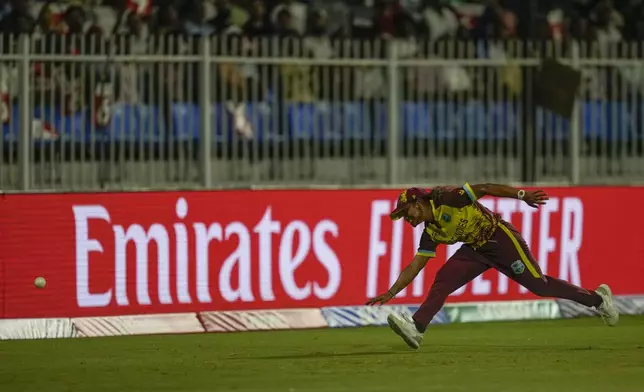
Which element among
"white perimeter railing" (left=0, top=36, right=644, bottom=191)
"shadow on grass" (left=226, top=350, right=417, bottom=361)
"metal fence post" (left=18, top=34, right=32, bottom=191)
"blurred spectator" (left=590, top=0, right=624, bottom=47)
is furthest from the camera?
"blurred spectator" (left=590, top=0, right=624, bottom=47)

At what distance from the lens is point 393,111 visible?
17062mm

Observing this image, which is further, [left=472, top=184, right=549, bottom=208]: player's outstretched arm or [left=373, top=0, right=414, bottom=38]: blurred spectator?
[left=373, top=0, right=414, bottom=38]: blurred spectator

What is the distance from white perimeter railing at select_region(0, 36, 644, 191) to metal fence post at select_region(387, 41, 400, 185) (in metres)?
0.02

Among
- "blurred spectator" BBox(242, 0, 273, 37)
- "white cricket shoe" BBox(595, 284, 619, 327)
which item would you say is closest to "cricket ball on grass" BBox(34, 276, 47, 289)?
"white cricket shoe" BBox(595, 284, 619, 327)

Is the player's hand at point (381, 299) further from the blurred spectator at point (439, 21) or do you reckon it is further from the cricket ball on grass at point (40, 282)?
the blurred spectator at point (439, 21)

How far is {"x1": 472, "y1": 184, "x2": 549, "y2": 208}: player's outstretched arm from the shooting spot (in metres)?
11.5

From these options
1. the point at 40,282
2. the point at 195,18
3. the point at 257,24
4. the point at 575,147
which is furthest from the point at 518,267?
the point at 195,18

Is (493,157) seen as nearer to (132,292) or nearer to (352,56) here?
(352,56)

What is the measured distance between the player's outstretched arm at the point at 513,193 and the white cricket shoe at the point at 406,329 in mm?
1215

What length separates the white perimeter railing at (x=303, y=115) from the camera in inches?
622

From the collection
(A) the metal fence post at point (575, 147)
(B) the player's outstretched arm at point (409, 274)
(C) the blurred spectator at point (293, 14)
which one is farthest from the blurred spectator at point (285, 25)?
(B) the player's outstretched arm at point (409, 274)

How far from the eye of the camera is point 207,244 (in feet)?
50.5

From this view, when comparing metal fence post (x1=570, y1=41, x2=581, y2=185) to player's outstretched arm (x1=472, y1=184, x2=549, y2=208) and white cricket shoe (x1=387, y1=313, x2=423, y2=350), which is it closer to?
player's outstretched arm (x1=472, y1=184, x2=549, y2=208)

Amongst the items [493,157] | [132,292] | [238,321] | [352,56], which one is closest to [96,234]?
[132,292]
